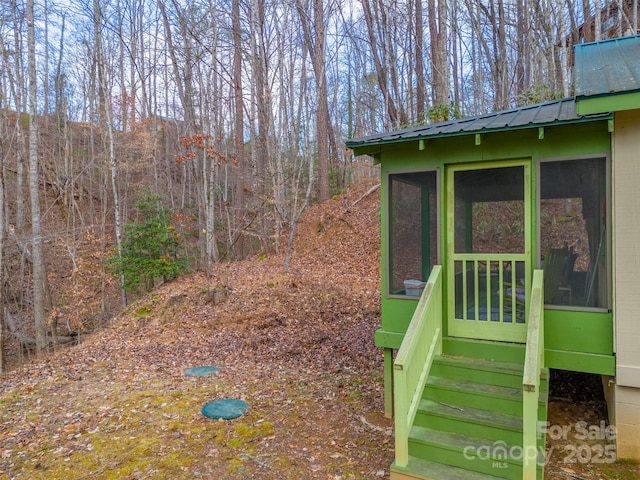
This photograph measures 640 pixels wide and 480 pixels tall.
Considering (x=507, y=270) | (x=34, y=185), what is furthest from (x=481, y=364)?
(x=34, y=185)

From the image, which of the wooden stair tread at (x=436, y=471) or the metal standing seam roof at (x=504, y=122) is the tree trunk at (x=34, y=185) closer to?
the metal standing seam roof at (x=504, y=122)

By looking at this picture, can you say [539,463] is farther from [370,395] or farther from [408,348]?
[370,395]

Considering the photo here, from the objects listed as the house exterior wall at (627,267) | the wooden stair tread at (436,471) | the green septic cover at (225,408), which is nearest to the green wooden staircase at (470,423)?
the wooden stair tread at (436,471)

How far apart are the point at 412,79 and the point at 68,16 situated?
1163cm

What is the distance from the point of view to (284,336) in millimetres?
7344

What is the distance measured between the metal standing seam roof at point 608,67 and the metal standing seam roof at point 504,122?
0.72 ft

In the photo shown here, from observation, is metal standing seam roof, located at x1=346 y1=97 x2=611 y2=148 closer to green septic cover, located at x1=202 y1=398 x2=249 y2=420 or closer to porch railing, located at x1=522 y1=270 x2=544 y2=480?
porch railing, located at x1=522 y1=270 x2=544 y2=480

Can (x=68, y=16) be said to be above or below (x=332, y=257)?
above

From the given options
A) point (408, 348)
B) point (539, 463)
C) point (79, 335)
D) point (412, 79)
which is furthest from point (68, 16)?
point (539, 463)

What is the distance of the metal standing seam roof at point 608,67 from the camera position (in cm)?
326

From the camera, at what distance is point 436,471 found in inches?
124

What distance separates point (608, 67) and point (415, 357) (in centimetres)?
354

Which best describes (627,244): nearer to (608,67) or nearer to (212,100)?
(608,67)

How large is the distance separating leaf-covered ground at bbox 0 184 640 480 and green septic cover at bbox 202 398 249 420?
0.38ft
